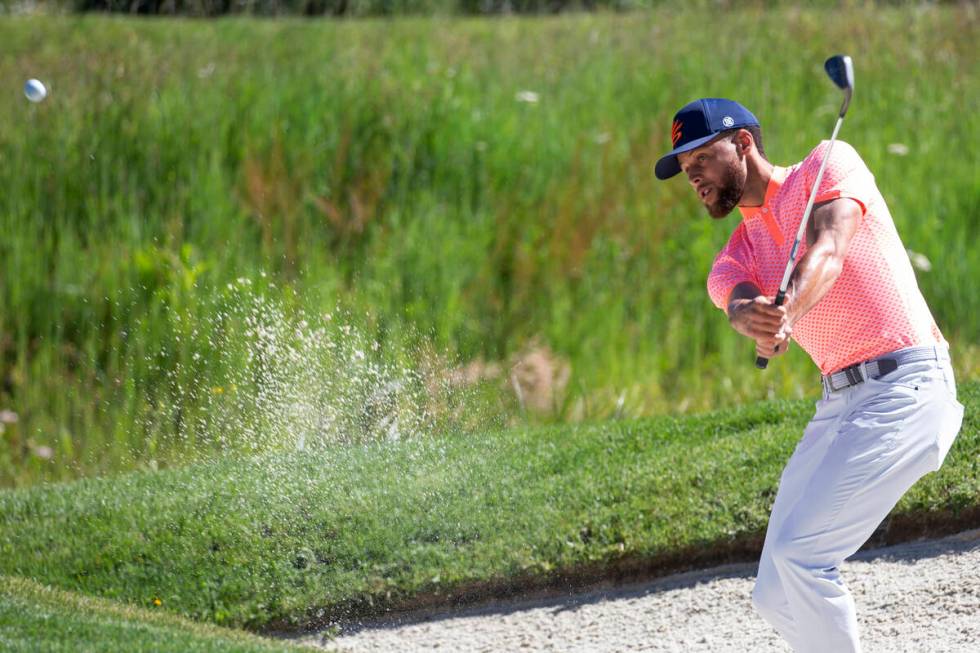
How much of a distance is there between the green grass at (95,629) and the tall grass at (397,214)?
238 centimetres

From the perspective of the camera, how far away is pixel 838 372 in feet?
12.1

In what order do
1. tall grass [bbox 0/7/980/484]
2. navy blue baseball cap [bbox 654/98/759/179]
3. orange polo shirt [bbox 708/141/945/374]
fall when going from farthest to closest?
tall grass [bbox 0/7/980/484], navy blue baseball cap [bbox 654/98/759/179], orange polo shirt [bbox 708/141/945/374]

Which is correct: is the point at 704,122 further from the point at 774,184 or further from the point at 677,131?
the point at 774,184

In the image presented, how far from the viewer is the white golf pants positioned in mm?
3488

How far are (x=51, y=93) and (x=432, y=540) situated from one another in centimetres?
616

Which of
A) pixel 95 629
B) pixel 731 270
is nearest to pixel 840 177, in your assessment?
pixel 731 270

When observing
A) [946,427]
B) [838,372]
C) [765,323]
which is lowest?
[946,427]

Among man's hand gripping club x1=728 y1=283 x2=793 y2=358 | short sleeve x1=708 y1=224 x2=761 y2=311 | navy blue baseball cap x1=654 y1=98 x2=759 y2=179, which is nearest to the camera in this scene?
man's hand gripping club x1=728 y1=283 x2=793 y2=358

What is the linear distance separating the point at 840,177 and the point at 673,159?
59cm

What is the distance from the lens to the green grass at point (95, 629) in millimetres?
4277

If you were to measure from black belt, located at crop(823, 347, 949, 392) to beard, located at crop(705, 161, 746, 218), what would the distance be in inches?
25.2

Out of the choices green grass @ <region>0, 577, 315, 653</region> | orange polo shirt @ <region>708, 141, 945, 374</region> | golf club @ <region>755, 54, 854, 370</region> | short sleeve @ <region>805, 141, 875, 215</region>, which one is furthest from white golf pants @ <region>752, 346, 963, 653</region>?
green grass @ <region>0, 577, 315, 653</region>

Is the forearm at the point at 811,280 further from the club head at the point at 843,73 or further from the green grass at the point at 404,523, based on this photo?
the green grass at the point at 404,523

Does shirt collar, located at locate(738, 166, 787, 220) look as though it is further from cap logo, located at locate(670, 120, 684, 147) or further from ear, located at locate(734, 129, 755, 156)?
cap logo, located at locate(670, 120, 684, 147)
